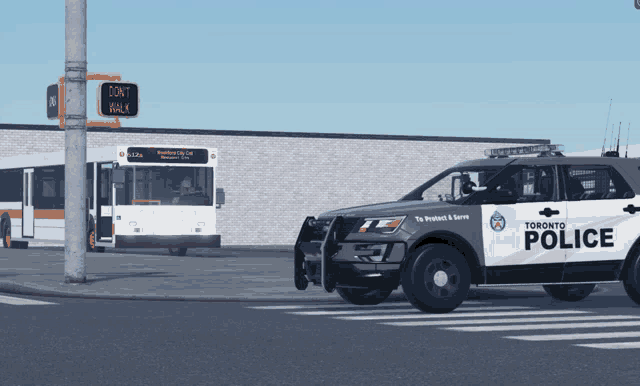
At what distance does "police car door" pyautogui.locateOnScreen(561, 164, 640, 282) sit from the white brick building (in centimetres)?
3196

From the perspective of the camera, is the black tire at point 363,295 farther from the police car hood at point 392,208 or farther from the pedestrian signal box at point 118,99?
the pedestrian signal box at point 118,99

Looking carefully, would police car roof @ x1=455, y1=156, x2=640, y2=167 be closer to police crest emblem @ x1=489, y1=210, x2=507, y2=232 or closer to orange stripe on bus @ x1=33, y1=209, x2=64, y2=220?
police crest emblem @ x1=489, y1=210, x2=507, y2=232

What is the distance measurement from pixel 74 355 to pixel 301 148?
37.7 m

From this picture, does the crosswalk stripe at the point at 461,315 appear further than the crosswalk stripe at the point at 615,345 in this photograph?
Yes

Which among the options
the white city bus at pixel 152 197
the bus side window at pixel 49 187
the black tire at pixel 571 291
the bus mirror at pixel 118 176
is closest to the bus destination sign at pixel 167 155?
the white city bus at pixel 152 197

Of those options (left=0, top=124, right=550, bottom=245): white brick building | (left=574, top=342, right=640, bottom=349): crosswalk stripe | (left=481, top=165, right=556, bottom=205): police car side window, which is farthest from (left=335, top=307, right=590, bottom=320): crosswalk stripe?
(left=0, top=124, right=550, bottom=245): white brick building

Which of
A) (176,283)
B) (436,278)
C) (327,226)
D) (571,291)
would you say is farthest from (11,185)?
(436,278)

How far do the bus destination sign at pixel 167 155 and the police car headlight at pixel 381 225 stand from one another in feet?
55.5

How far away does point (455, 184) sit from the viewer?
14383 mm

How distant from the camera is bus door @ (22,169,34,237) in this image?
34.1 meters

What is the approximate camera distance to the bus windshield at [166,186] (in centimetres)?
2903

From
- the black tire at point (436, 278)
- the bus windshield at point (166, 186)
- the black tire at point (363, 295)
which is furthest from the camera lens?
the bus windshield at point (166, 186)

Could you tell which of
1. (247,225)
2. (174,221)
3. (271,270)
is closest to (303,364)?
(271,270)

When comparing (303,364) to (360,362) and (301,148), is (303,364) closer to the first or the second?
(360,362)
